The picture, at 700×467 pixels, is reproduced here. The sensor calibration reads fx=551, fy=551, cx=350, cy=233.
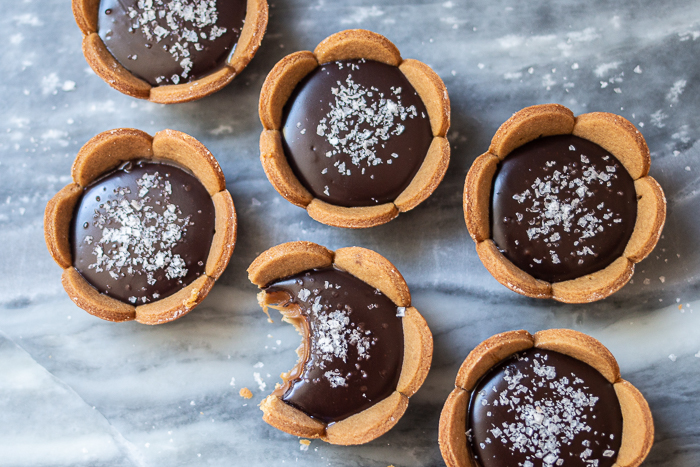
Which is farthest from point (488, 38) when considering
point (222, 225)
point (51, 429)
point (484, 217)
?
point (51, 429)

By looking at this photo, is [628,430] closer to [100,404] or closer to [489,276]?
[489,276]

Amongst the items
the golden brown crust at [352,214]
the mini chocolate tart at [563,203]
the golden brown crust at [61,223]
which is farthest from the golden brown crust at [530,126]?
the golden brown crust at [61,223]

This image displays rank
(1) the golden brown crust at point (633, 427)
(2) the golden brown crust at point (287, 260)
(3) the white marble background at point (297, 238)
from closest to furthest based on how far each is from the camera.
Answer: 1. (1) the golden brown crust at point (633, 427)
2. (2) the golden brown crust at point (287, 260)
3. (3) the white marble background at point (297, 238)

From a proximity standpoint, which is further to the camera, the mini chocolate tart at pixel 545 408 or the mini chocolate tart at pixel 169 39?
the mini chocolate tart at pixel 169 39

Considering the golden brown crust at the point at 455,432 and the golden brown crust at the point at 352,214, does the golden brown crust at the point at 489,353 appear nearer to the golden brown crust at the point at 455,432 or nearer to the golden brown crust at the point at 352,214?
the golden brown crust at the point at 455,432

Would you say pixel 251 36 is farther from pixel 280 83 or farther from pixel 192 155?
pixel 192 155
